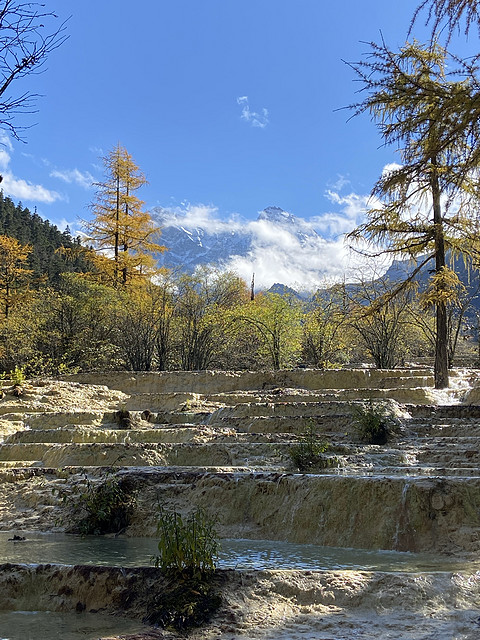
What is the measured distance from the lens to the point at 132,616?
3.62 m

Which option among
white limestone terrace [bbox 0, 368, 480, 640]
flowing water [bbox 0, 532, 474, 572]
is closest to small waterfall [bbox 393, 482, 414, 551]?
white limestone terrace [bbox 0, 368, 480, 640]

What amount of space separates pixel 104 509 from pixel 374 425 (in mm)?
4441

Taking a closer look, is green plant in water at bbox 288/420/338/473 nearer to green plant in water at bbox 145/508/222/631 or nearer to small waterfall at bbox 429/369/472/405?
green plant in water at bbox 145/508/222/631

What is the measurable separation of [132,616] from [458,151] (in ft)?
20.4

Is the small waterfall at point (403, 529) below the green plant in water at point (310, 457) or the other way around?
below

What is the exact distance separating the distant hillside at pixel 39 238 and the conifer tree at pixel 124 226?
47.1 ft

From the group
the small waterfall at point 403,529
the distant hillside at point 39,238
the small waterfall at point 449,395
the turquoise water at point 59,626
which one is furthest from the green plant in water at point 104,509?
the distant hillside at point 39,238

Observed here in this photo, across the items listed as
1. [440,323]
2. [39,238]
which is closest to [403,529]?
[440,323]

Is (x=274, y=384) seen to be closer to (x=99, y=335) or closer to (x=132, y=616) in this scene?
(x=99, y=335)

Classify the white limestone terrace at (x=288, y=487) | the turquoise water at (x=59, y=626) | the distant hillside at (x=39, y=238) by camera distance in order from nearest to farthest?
the turquoise water at (x=59, y=626)
the white limestone terrace at (x=288, y=487)
the distant hillside at (x=39, y=238)

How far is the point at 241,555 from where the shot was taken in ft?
17.0

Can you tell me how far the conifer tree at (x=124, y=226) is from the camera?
27.7 meters

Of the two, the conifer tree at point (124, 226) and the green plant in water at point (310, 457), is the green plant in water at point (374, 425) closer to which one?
the green plant in water at point (310, 457)

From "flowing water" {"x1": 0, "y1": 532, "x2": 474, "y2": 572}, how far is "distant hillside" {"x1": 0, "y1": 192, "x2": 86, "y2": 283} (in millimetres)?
37603
